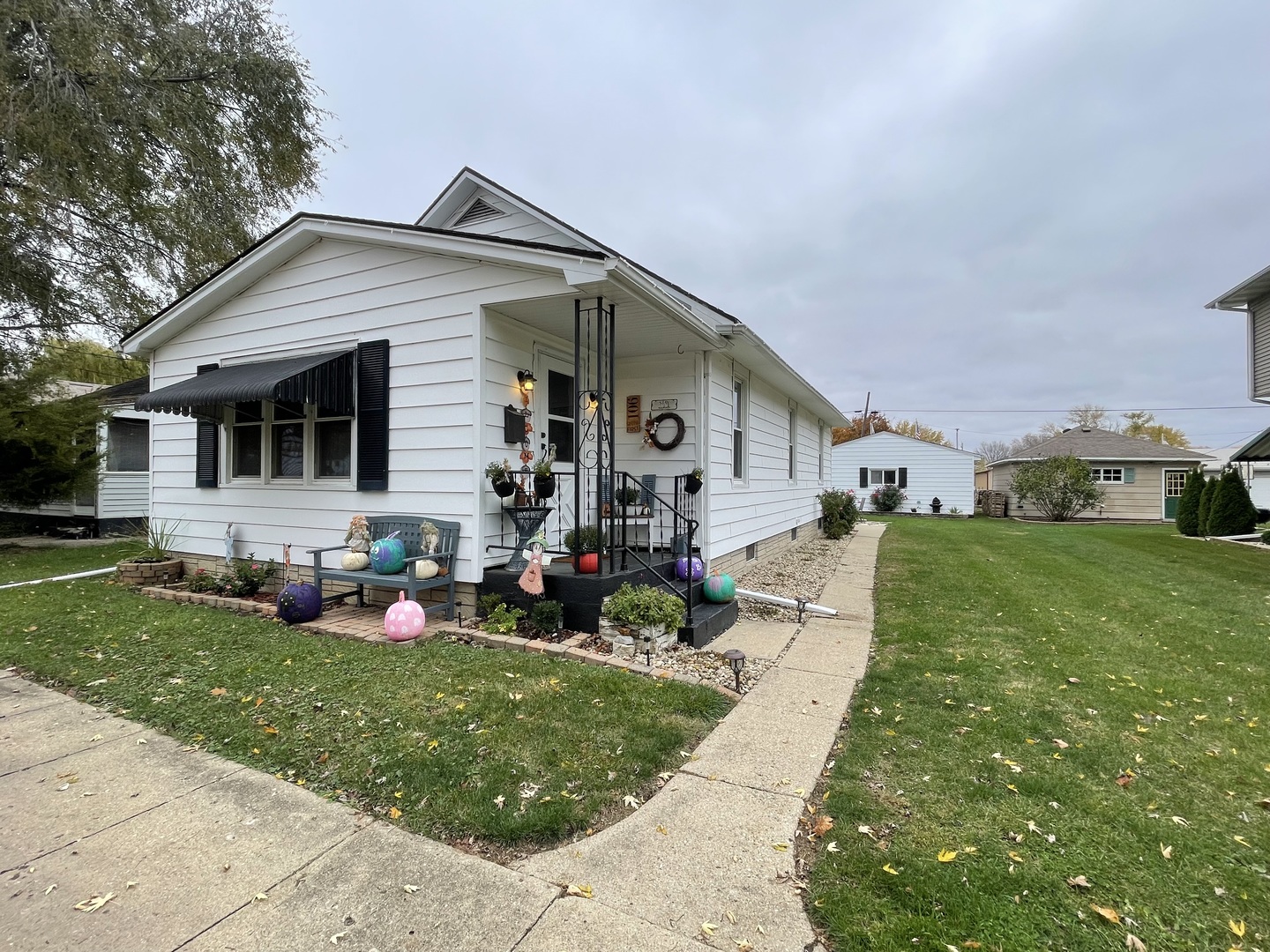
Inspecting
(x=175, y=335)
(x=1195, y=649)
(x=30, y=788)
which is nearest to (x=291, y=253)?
(x=175, y=335)

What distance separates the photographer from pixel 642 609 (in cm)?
470

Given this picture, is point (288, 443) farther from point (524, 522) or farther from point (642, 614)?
point (642, 614)

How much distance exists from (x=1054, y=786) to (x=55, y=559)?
46.1ft

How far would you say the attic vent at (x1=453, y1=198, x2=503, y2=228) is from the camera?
925 centimetres

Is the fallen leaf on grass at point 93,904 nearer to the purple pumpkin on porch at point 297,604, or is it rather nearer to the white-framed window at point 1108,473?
the purple pumpkin on porch at point 297,604

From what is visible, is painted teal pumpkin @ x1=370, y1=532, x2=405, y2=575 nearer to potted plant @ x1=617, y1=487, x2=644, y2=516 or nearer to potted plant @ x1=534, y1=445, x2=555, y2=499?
potted plant @ x1=534, y1=445, x2=555, y2=499

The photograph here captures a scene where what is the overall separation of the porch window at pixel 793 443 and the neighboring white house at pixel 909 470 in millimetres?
16464

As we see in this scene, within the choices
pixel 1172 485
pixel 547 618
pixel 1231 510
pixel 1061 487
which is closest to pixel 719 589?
pixel 547 618

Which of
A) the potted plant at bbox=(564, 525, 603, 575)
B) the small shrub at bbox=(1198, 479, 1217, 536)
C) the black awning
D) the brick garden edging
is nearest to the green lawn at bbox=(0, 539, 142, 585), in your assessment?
the black awning

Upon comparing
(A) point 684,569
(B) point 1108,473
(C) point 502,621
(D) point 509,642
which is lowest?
(D) point 509,642

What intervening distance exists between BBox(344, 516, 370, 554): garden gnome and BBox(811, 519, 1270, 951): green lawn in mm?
4785

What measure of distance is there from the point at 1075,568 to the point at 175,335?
14.8m

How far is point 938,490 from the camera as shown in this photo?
2611 centimetres

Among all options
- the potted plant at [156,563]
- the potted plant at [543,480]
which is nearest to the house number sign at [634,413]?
the potted plant at [543,480]
